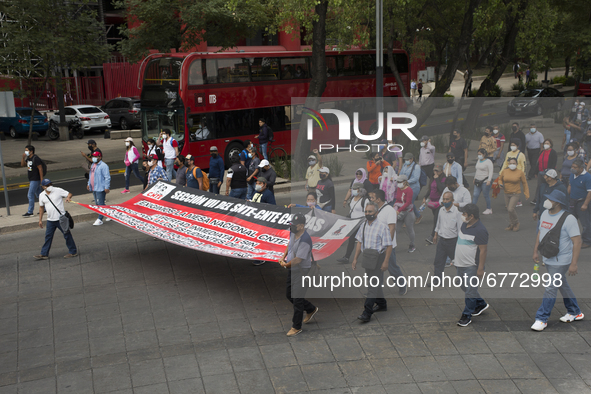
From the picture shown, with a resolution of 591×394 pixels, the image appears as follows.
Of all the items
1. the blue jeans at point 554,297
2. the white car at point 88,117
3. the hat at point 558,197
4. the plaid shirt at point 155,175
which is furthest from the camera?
the white car at point 88,117

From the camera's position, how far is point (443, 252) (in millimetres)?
8352

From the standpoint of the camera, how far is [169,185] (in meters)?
12.2

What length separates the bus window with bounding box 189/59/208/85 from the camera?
18344 millimetres

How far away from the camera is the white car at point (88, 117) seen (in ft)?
102

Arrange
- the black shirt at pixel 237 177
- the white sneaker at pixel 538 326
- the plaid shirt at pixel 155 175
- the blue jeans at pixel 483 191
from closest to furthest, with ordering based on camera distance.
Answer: the white sneaker at pixel 538 326, the blue jeans at pixel 483 191, the black shirt at pixel 237 177, the plaid shirt at pixel 155 175

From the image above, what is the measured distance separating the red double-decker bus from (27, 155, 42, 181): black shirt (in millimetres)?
5607

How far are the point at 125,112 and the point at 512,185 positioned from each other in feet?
88.9

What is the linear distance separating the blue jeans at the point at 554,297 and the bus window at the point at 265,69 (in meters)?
14.2

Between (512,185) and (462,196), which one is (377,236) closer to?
(462,196)

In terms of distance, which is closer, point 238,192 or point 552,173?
point 552,173

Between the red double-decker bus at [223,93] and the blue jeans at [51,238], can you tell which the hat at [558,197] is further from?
the red double-decker bus at [223,93]

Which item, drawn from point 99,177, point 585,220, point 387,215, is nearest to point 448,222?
point 387,215

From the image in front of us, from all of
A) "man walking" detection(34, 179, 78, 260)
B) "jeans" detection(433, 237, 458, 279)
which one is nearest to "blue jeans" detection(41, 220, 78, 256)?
"man walking" detection(34, 179, 78, 260)

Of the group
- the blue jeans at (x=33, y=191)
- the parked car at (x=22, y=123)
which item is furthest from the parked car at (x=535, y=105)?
the parked car at (x=22, y=123)
